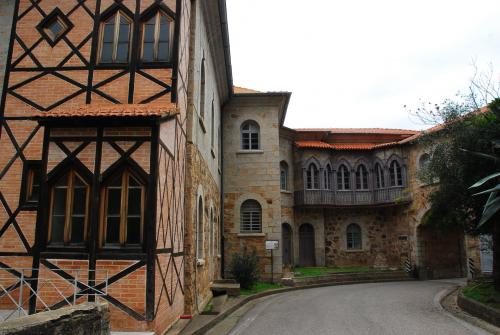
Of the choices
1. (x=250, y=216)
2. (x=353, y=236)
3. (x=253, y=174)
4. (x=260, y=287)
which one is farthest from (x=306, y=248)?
(x=260, y=287)

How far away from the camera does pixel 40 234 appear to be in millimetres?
7250

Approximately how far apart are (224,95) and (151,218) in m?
12.2

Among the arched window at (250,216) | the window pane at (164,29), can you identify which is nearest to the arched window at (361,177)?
the arched window at (250,216)

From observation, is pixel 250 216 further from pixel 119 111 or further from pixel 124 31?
pixel 119 111

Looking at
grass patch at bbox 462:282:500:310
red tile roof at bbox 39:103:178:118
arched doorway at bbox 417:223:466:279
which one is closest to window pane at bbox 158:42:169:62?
red tile roof at bbox 39:103:178:118

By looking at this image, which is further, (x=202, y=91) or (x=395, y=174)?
(x=395, y=174)

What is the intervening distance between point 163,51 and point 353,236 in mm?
20238

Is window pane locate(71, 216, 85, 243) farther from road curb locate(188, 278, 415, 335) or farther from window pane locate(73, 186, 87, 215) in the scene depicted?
road curb locate(188, 278, 415, 335)

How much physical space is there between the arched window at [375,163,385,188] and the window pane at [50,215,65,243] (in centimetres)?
2096

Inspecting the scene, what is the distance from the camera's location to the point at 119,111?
7.53 metres

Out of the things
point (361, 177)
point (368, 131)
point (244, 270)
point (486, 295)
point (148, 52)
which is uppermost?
point (368, 131)

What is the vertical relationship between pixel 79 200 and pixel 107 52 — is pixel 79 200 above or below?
below

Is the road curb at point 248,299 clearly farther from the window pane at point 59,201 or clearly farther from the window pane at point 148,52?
the window pane at point 148,52

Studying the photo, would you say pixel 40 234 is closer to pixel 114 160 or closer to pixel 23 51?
pixel 114 160
